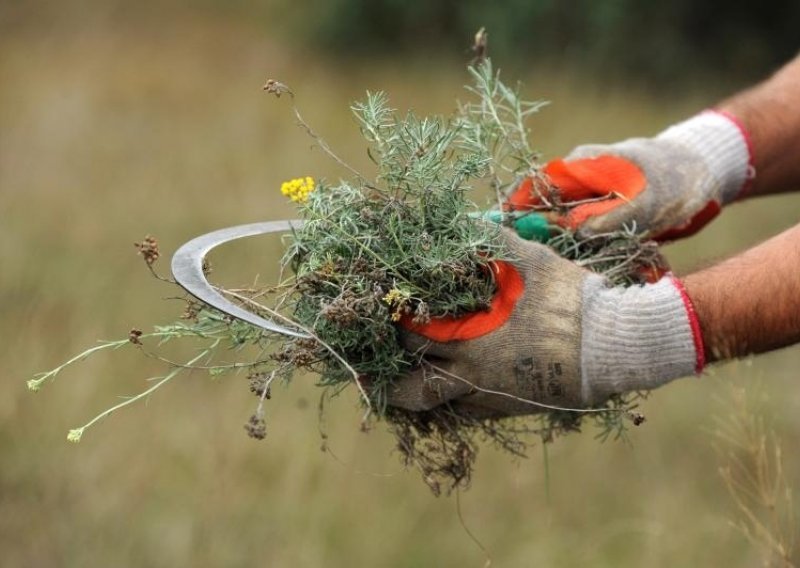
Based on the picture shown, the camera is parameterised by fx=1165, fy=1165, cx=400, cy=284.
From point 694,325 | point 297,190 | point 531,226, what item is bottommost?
point 694,325

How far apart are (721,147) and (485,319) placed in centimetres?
110

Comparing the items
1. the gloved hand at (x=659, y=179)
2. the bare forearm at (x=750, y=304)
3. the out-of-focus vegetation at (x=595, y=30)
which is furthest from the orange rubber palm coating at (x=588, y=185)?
the out-of-focus vegetation at (x=595, y=30)

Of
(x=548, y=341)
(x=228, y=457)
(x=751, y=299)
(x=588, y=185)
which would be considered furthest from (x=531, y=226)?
(x=228, y=457)

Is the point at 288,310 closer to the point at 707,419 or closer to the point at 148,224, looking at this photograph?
the point at 707,419

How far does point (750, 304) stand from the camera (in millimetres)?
2420

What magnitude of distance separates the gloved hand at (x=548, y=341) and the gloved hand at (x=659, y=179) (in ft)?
1.10

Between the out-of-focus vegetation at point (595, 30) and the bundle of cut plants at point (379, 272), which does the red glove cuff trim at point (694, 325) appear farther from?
the out-of-focus vegetation at point (595, 30)

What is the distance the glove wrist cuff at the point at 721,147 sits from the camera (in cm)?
308

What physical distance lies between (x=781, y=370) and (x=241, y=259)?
2851mm

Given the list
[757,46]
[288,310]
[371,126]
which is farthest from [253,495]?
[757,46]

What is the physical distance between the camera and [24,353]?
4.24m

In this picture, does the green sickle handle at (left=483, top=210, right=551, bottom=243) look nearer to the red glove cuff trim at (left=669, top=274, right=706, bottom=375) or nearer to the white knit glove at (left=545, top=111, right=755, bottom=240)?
the white knit glove at (left=545, top=111, right=755, bottom=240)

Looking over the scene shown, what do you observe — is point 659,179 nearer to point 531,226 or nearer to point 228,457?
point 531,226

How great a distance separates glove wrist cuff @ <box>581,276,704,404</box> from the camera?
2.38 meters
